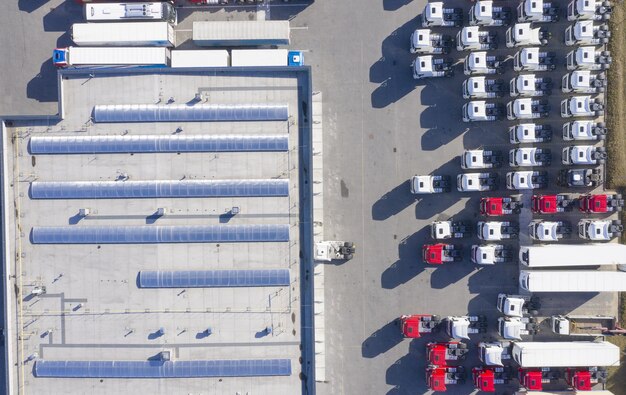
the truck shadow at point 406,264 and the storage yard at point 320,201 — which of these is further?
the truck shadow at point 406,264

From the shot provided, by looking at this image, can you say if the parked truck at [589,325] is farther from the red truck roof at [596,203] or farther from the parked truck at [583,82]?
the parked truck at [583,82]

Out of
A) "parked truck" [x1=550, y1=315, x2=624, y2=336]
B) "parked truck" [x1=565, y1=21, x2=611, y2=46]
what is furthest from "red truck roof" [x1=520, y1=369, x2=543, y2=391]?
"parked truck" [x1=565, y1=21, x2=611, y2=46]

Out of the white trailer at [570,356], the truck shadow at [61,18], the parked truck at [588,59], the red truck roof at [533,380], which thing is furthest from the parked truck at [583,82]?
the truck shadow at [61,18]

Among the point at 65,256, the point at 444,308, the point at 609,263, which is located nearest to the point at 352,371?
the point at 444,308

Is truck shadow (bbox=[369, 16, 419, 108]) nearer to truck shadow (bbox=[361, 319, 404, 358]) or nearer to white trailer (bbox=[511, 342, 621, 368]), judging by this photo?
truck shadow (bbox=[361, 319, 404, 358])

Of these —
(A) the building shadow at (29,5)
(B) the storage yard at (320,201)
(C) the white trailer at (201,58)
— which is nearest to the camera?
(B) the storage yard at (320,201)

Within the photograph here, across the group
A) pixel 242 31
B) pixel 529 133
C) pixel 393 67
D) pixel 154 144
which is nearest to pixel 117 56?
pixel 154 144

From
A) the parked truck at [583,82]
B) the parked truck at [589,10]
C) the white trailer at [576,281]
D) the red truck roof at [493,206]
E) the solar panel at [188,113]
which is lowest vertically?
the white trailer at [576,281]
